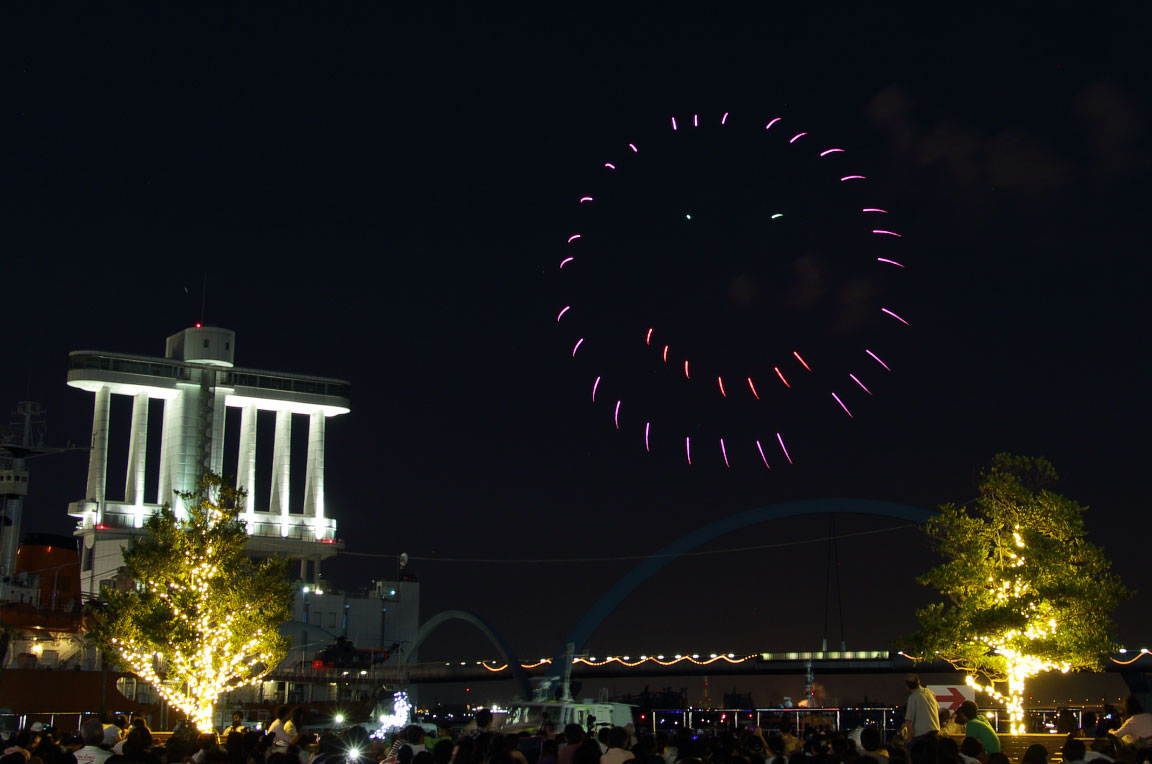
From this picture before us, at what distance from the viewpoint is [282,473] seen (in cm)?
11062

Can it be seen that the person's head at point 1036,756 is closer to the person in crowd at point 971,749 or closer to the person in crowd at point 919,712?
the person in crowd at point 971,749

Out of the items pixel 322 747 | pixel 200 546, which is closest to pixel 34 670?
pixel 200 546

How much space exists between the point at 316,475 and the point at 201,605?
220ft

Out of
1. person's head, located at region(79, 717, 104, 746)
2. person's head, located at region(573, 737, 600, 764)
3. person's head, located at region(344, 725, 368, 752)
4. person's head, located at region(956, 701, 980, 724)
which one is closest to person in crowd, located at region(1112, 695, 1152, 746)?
person's head, located at region(956, 701, 980, 724)

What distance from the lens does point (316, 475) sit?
4432 inches

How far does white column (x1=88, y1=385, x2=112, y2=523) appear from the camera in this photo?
102m

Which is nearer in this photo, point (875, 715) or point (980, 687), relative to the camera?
point (980, 687)

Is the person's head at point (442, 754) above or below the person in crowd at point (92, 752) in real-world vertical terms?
above

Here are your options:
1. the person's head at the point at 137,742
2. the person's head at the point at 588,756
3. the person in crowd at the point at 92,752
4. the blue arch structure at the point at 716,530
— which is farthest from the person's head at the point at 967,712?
the blue arch structure at the point at 716,530

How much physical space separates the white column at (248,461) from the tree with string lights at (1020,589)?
7811cm

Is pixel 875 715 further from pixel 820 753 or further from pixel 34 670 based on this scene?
pixel 820 753

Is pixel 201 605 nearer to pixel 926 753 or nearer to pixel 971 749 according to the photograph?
pixel 971 749

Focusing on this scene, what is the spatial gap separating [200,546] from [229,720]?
36119mm

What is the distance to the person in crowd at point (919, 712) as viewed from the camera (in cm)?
1956
